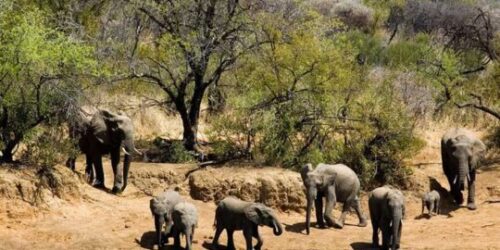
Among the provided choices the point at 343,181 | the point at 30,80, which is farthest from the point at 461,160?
the point at 30,80

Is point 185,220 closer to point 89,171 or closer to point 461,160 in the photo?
point 89,171

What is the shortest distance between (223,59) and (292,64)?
270 centimetres

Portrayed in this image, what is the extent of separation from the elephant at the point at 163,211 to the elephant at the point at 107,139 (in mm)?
3184

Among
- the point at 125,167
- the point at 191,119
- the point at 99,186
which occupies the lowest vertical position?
the point at 99,186

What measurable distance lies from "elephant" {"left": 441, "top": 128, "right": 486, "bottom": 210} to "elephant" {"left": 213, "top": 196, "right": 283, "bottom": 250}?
26.8 ft

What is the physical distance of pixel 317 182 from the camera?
17109 mm

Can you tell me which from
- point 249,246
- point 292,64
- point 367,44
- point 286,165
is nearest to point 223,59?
point 292,64

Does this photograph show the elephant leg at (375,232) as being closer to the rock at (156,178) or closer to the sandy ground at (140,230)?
the sandy ground at (140,230)

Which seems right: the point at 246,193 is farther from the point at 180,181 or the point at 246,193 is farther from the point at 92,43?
the point at 92,43

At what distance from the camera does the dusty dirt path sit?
591 inches

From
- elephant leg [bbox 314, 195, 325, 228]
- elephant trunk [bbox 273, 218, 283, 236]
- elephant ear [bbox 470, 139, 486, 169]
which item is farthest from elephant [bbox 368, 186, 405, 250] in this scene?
elephant ear [bbox 470, 139, 486, 169]

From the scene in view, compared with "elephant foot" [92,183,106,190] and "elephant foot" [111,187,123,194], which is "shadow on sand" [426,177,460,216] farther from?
"elephant foot" [92,183,106,190]

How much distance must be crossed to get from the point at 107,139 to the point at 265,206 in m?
5.38

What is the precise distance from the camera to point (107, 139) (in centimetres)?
1838
